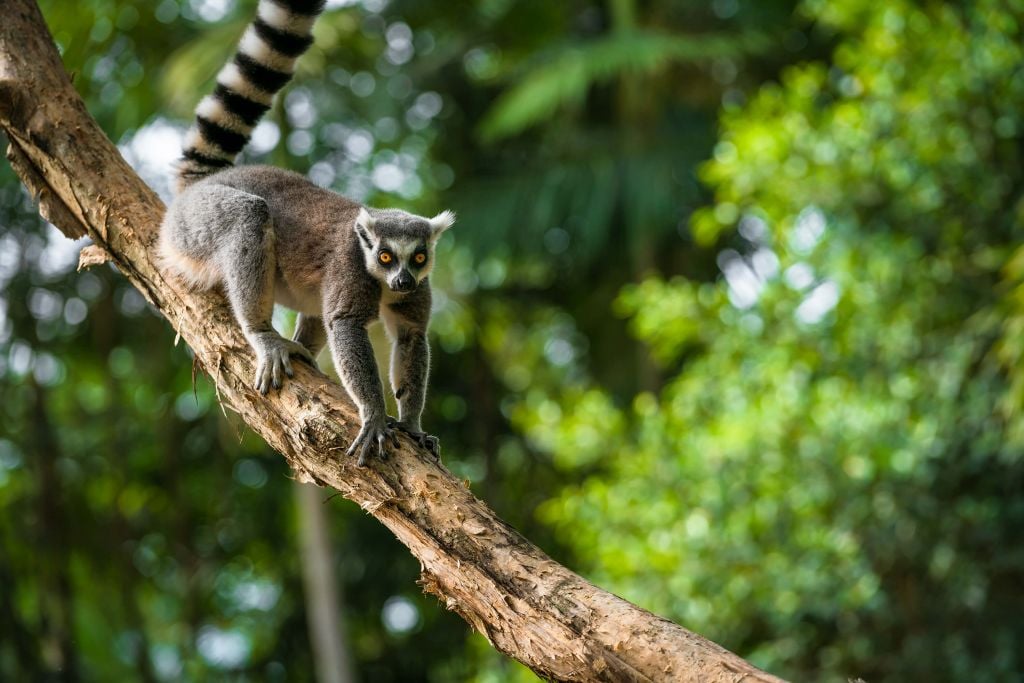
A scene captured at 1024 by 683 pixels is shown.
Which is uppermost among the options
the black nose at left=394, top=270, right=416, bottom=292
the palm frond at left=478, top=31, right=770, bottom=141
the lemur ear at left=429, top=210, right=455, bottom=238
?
the palm frond at left=478, top=31, right=770, bottom=141

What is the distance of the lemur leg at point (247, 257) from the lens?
15.6 ft

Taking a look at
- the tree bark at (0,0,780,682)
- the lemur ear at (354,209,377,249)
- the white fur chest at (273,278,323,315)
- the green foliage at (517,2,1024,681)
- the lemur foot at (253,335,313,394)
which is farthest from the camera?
the green foliage at (517,2,1024,681)

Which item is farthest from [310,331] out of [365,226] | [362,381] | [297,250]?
[362,381]

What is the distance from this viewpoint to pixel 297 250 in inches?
199

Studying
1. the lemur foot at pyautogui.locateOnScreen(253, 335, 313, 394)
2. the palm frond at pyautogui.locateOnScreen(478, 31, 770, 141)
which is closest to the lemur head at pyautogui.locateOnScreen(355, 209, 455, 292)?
the lemur foot at pyautogui.locateOnScreen(253, 335, 313, 394)

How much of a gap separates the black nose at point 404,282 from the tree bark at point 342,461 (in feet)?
1.85

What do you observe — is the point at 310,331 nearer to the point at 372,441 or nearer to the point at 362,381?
the point at 362,381

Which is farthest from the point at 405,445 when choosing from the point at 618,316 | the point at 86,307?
the point at 86,307

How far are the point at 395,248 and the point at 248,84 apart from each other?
4.02 ft

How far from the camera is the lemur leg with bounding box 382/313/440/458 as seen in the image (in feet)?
15.7

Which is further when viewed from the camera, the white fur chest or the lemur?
the white fur chest

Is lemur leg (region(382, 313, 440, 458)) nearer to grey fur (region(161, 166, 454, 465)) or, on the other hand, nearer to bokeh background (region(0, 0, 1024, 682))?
grey fur (region(161, 166, 454, 465))

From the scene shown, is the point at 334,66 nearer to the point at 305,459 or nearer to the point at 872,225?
the point at 872,225

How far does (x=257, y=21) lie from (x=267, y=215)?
3.14 ft
